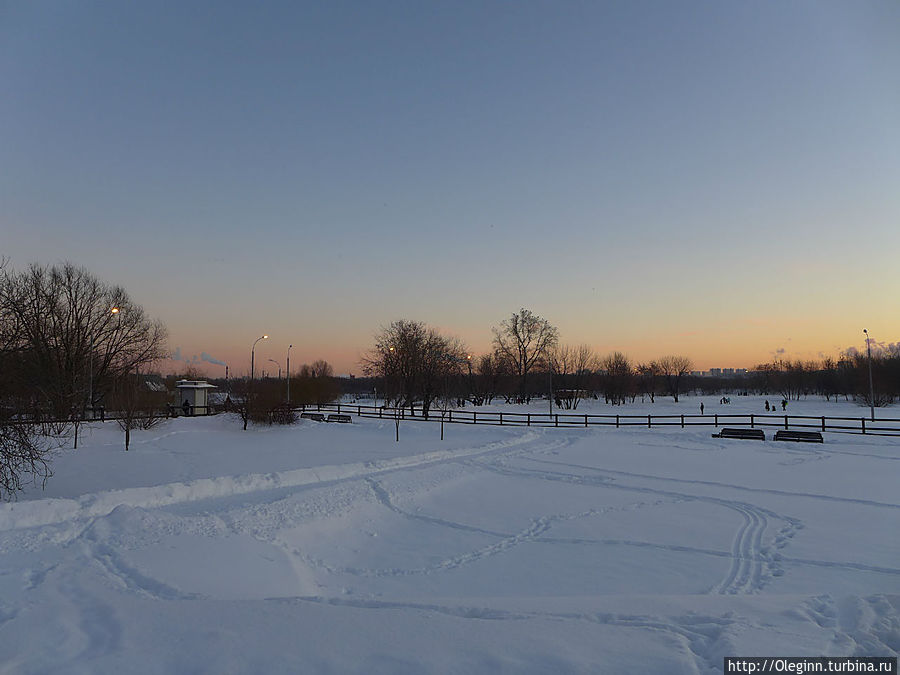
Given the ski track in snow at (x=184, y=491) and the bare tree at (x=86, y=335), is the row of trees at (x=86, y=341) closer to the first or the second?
the bare tree at (x=86, y=335)

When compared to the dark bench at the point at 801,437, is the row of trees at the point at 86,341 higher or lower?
higher

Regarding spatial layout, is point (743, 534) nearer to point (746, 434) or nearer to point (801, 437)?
point (801, 437)

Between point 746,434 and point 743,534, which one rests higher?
point 746,434

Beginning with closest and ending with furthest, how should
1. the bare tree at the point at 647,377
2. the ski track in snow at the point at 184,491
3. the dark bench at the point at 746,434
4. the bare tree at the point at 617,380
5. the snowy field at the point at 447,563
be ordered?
the snowy field at the point at 447,563
the ski track in snow at the point at 184,491
the dark bench at the point at 746,434
the bare tree at the point at 617,380
the bare tree at the point at 647,377

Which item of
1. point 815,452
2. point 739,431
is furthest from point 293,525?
point 739,431

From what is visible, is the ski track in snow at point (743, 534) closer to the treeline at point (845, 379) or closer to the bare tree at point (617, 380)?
the treeline at point (845, 379)

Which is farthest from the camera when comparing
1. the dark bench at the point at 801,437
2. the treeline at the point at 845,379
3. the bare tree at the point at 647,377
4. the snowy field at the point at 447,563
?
the bare tree at the point at 647,377

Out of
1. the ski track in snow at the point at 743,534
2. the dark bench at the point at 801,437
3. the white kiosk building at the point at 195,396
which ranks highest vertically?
the white kiosk building at the point at 195,396

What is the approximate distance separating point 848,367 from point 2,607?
117940 mm

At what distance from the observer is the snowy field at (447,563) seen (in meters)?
4.70

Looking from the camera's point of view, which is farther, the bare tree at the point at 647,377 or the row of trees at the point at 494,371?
the bare tree at the point at 647,377

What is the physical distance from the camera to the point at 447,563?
370 inches

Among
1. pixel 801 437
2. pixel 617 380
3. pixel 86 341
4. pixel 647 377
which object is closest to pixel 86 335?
pixel 86 341

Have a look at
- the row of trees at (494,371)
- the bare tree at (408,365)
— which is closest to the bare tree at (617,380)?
the row of trees at (494,371)
